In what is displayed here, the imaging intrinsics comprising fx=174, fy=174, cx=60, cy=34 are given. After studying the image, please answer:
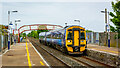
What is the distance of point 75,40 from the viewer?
19.1 meters

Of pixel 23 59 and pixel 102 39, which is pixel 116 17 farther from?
pixel 23 59

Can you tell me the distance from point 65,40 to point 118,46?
52.1 feet

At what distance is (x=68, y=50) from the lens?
19.1 meters

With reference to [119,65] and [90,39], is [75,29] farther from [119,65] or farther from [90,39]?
[90,39]

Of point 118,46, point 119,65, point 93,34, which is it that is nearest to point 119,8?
point 118,46

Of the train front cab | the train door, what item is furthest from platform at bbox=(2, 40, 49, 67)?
the train door

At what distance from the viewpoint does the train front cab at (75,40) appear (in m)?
19.0

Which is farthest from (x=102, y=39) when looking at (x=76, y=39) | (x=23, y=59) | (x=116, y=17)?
(x=23, y=59)

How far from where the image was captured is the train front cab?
749 inches

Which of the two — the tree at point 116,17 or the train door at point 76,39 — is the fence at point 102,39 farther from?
the train door at point 76,39

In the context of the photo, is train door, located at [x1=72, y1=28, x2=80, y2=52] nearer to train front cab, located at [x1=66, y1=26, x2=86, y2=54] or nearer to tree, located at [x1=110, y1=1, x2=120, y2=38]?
train front cab, located at [x1=66, y1=26, x2=86, y2=54]

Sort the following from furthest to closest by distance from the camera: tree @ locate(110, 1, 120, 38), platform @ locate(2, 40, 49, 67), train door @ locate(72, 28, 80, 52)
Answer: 1. tree @ locate(110, 1, 120, 38)
2. train door @ locate(72, 28, 80, 52)
3. platform @ locate(2, 40, 49, 67)

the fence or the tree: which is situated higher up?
the tree

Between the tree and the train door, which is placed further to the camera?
the tree
